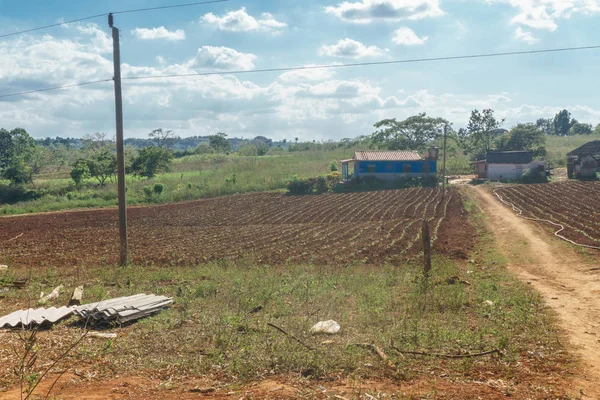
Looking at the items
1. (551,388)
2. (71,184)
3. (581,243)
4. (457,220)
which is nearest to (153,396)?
(551,388)

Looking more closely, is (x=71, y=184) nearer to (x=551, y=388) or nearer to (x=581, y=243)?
(x=581, y=243)

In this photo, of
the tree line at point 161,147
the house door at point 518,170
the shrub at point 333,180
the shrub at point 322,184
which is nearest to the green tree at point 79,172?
the tree line at point 161,147

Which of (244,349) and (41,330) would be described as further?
(41,330)

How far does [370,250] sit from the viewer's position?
1864cm

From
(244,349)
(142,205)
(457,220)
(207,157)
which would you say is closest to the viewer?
(244,349)

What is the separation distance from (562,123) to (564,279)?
140792 mm

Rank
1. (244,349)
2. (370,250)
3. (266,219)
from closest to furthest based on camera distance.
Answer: (244,349), (370,250), (266,219)

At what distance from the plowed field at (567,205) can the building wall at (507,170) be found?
7.24 metres

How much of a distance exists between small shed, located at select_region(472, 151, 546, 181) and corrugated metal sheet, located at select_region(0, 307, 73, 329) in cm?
4776

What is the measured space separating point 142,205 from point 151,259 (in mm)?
24806

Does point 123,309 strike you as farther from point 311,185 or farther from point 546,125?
point 546,125

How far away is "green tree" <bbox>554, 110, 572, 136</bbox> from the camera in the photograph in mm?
137125

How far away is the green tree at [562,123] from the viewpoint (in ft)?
450

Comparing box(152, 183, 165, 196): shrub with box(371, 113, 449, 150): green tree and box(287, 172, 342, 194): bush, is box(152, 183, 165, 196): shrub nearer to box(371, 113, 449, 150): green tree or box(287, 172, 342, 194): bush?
box(287, 172, 342, 194): bush
